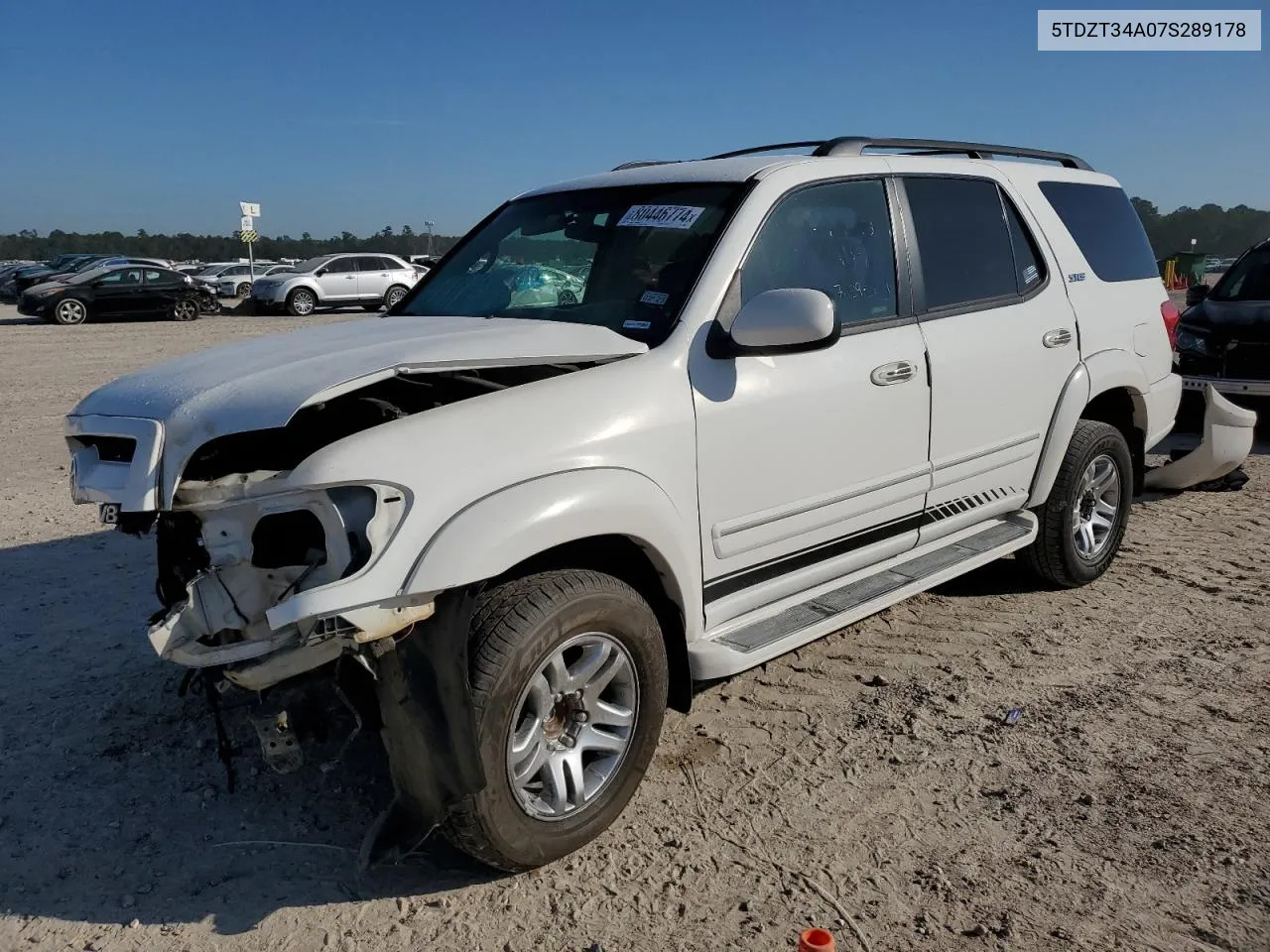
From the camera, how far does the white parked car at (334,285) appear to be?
25.1 m

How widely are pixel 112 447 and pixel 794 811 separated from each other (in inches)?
93.3

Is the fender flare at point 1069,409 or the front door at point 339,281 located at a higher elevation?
the front door at point 339,281

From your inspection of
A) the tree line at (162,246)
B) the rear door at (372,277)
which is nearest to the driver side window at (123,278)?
the rear door at (372,277)

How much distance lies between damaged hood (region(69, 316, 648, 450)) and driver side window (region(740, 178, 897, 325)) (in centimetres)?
67

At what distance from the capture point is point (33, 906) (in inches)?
110

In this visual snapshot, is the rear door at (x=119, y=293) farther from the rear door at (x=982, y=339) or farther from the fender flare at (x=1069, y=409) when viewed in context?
the fender flare at (x=1069, y=409)

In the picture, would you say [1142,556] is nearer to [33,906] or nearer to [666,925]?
[666,925]

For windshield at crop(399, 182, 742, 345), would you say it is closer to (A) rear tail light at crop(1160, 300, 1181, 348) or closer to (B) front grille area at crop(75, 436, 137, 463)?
(B) front grille area at crop(75, 436, 137, 463)

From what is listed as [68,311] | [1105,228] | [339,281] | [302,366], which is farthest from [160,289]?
[302,366]

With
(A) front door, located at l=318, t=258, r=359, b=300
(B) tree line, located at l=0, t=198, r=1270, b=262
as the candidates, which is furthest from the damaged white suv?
(B) tree line, located at l=0, t=198, r=1270, b=262

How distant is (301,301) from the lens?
25156mm

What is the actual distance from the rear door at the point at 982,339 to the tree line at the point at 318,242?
203 ft

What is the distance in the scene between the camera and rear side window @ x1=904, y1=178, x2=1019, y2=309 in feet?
13.6

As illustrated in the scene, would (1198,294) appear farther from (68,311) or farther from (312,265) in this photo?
(68,311)
